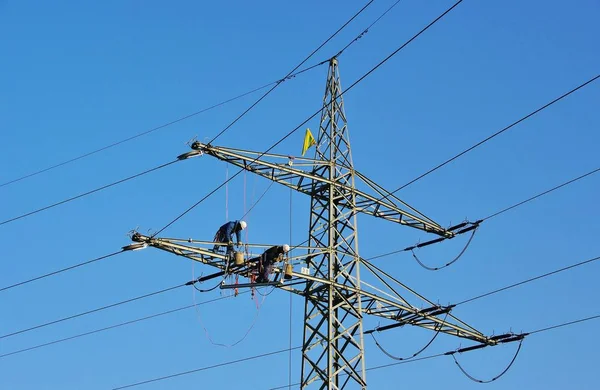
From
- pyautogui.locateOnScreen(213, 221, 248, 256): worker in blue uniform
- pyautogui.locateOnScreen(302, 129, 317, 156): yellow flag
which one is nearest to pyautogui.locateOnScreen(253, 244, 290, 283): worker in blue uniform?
pyautogui.locateOnScreen(213, 221, 248, 256): worker in blue uniform

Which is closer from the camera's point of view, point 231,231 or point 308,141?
point 231,231

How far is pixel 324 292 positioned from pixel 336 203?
3052 mm

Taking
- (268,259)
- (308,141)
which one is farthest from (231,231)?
(308,141)

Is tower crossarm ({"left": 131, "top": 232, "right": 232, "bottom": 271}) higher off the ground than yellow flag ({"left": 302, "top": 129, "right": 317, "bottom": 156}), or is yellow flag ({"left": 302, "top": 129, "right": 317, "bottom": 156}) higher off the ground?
yellow flag ({"left": 302, "top": 129, "right": 317, "bottom": 156})

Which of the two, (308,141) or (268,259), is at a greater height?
(308,141)

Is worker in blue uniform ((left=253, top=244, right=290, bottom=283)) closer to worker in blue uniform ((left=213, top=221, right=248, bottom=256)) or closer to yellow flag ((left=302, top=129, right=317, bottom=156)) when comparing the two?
worker in blue uniform ((left=213, top=221, right=248, bottom=256))

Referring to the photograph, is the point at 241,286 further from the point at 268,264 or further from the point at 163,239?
the point at 163,239

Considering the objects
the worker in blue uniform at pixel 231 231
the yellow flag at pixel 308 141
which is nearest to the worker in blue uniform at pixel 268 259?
the worker in blue uniform at pixel 231 231

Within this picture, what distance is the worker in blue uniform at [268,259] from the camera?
987 inches

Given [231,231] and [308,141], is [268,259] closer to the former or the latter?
[231,231]

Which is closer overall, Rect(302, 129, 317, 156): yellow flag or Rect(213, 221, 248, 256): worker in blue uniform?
Rect(213, 221, 248, 256): worker in blue uniform

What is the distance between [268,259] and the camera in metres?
25.2

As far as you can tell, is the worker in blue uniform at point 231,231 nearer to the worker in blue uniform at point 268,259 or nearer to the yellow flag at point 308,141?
the worker in blue uniform at point 268,259

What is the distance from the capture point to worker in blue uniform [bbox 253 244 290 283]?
2508 cm
